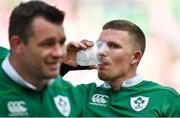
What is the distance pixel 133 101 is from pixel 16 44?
3.05ft

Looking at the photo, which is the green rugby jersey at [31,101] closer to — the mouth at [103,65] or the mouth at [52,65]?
the mouth at [52,65]

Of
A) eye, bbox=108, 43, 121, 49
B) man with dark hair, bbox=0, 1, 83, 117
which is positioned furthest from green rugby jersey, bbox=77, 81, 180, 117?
man with dark hair, bbox=0, 1, 83, 117

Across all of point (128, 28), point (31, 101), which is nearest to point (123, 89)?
point (128, 28)

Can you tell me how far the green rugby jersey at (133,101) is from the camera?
2.91 meters

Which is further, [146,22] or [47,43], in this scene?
[146,22]

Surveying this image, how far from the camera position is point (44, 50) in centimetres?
222

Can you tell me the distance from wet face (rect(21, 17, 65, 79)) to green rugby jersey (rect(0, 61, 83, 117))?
0.37 ft

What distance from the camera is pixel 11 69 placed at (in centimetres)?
226

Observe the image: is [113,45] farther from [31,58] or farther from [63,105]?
[31,58]

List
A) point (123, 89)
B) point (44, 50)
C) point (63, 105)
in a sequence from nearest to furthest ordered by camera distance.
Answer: point (44, 50) → point (63, 105) → point (123, 89)

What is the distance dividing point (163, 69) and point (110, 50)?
10.2 feet

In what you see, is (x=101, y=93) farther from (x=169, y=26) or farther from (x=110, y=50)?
(x=169, y=26)

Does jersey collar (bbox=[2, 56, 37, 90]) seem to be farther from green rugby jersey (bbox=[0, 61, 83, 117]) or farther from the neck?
the neck

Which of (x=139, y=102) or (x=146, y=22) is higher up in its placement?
(x=139, y=102)
